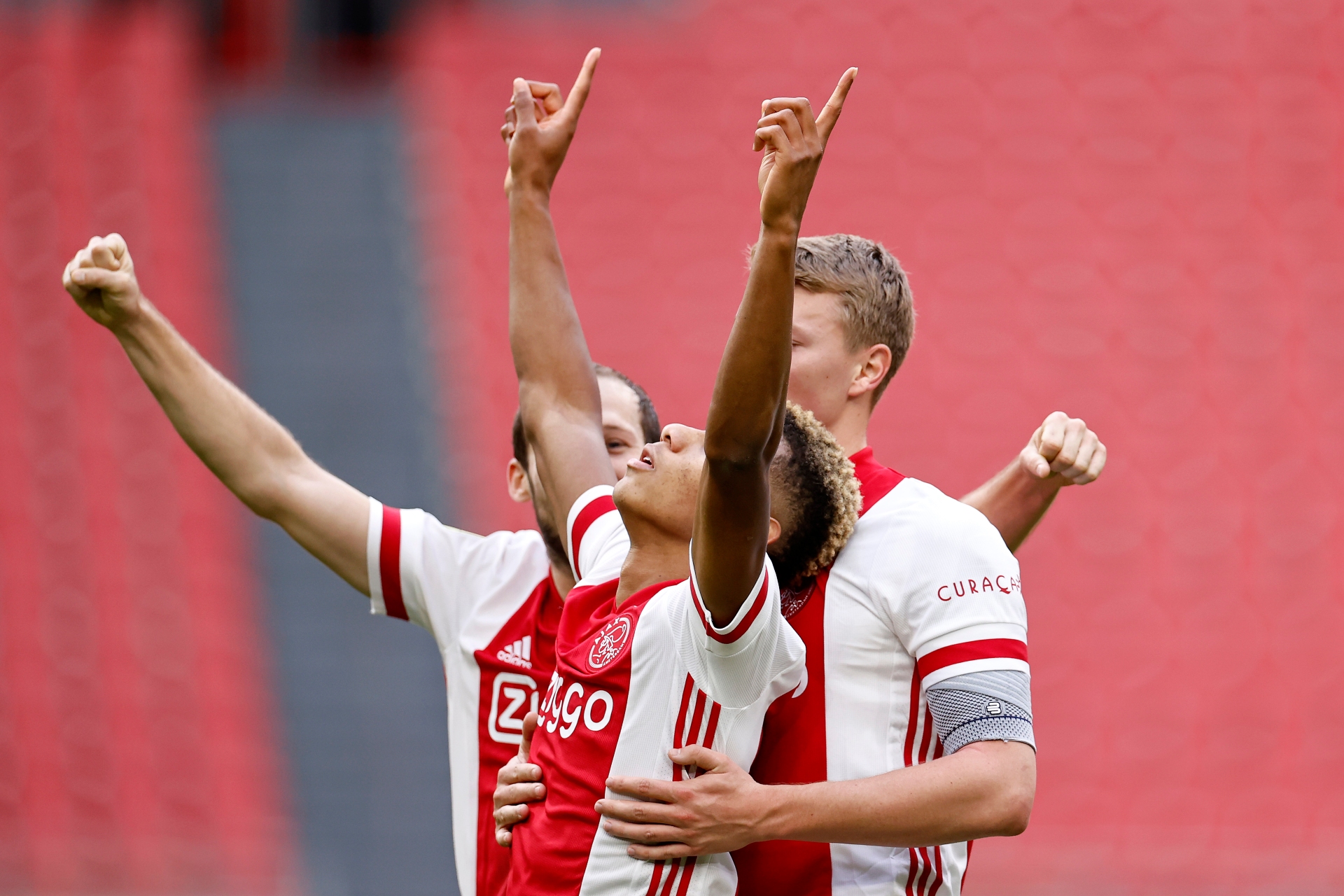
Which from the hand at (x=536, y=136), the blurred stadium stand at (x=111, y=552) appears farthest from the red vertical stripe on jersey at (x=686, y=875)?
the blurred stadium stand at (x=111, y=552)

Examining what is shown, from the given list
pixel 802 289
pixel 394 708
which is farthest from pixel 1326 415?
pixel 802 289

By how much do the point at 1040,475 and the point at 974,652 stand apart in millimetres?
431

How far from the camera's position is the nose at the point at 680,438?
2291 millimetres

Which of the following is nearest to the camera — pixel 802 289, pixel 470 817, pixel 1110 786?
pixel 802 289

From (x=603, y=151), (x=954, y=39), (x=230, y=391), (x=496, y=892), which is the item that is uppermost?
(x=954, y=39)

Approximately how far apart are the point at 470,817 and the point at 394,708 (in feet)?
14.6

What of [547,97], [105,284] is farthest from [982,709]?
[105,284]

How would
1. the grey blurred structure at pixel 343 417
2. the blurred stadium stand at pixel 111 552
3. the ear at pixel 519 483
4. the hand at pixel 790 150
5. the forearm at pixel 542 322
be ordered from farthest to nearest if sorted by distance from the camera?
the grey blurred structure at pixel 343 417 → the blurred stadium stand at pixel 111 552 → the ear at pixel 519 483 → the forearm at pixel 542 322 → the hand at pixel 790 150

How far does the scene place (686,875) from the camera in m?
2.12

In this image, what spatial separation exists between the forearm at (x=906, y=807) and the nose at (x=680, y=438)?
0.57 metres

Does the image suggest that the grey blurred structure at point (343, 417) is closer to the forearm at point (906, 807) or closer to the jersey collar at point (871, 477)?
the jersey collar at point (871, 477)

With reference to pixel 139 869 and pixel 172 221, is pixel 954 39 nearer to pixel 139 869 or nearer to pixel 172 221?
pixel 172 221

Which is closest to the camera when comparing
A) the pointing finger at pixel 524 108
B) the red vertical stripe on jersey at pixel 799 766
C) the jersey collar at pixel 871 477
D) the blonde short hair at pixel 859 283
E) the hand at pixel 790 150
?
the hand at pixel 790 150

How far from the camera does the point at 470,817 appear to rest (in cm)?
293
